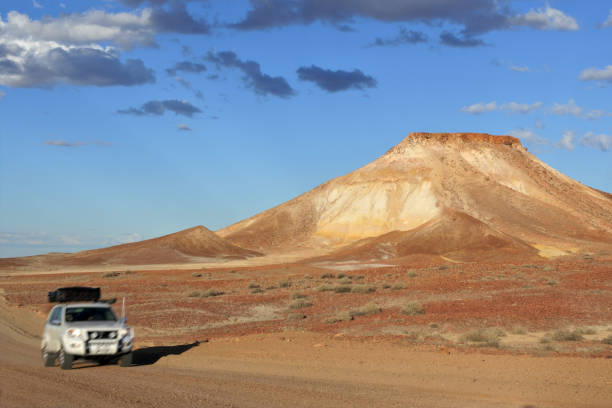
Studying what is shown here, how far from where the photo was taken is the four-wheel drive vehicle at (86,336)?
50.1 feet

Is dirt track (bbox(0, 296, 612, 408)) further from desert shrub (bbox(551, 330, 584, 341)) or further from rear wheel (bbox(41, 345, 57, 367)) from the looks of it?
desert shrub (bbox(551, 330, 584, 341))

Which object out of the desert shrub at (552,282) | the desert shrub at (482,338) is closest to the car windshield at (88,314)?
the desert shrub at (482,338)

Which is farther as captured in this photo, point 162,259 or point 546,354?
point 162,259

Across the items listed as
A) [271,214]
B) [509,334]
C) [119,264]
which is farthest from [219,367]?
[271,214]

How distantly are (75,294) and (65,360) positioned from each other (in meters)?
2.53

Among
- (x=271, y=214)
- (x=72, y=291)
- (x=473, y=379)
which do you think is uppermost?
(x=271, y=214)

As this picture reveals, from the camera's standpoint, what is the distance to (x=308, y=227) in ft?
384

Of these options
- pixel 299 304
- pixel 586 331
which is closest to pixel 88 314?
pixel 586 331

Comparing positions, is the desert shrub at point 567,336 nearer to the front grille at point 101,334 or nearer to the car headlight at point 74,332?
the front grille at point 101,334

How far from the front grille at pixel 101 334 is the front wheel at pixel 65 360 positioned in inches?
24.8

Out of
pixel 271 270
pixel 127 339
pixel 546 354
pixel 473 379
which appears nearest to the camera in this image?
pixel 473 379

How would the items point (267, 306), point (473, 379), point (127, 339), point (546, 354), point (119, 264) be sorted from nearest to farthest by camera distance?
point (473, 379)
point (127, 339)
point (546, 354)
point (267, 306)
point (119, 264)

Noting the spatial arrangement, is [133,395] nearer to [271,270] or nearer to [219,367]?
[219,367]

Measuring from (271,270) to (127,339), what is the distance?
50.8m
